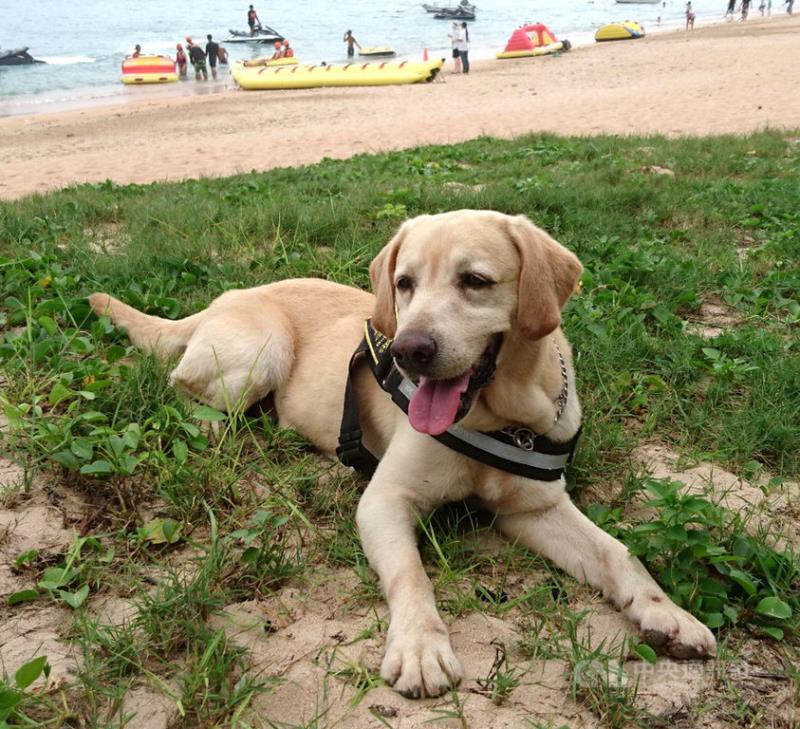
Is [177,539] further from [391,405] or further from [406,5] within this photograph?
[406,5]

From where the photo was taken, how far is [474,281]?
2.64 metres

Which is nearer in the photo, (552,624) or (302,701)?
(302,701)

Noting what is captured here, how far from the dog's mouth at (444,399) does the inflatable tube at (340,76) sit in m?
26.5

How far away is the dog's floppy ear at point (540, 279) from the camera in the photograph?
2.55 meters

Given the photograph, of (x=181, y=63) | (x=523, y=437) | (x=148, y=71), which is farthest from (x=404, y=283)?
(x=181, y=63)

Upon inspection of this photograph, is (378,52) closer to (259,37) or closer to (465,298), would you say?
(259,37)

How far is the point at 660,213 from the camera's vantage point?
6137 mm

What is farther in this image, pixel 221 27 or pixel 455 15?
pixel 455 15

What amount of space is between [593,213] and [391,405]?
356 cm

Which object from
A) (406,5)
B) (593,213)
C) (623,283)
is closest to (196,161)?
(593,213)

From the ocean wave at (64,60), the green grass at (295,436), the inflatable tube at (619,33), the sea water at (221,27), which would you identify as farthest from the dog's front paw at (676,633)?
the ocean wave at (64,60)

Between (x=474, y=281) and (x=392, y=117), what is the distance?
56.2ft

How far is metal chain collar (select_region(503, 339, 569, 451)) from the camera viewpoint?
268cm

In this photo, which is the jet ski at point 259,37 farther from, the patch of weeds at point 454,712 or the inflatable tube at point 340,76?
Answer: the patch of weeds at point 454,712
